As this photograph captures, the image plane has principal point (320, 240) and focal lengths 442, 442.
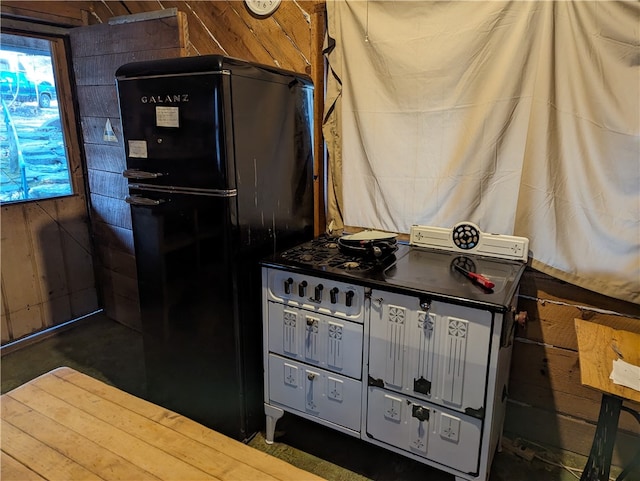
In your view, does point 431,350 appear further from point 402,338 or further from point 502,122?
point 502,122

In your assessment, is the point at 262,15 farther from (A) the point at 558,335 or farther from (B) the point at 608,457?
(B) the point at 608,457

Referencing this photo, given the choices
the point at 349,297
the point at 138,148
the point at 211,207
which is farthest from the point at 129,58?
the point at 349,297

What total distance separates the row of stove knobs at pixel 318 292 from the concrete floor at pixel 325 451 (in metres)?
0.82

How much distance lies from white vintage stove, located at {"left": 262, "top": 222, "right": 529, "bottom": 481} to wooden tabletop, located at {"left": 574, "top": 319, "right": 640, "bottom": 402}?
0.25 meters

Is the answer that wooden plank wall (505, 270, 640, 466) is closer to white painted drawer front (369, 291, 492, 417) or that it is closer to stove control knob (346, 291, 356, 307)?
white painted drawer front (369, 291, 492, 417)

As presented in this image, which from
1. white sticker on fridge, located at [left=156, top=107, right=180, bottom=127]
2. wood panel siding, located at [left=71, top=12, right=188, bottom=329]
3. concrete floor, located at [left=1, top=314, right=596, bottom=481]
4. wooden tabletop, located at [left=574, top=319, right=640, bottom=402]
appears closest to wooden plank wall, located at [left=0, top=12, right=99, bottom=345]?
wood panel siding, located at [left=71, top=12, right=188, bottom=329]

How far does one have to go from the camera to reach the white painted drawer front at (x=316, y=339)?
73.3 inches

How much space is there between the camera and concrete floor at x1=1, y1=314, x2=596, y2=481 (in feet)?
6.60

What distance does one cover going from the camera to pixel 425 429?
69.3 inches

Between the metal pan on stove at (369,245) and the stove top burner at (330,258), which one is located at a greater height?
the metal pan on stove at (369,245)

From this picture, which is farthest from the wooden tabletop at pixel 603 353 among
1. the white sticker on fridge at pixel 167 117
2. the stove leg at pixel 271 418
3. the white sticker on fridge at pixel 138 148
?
the white sticker on fridge at pixel 138 148

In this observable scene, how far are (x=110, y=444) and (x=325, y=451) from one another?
1.08 m

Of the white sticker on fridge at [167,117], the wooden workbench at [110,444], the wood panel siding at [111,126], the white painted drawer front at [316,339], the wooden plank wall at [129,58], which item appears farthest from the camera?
the wood panel siding at [111,126]

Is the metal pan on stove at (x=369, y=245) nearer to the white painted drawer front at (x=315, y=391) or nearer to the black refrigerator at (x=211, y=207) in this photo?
the black refrigerator at (x=211, y=207)
